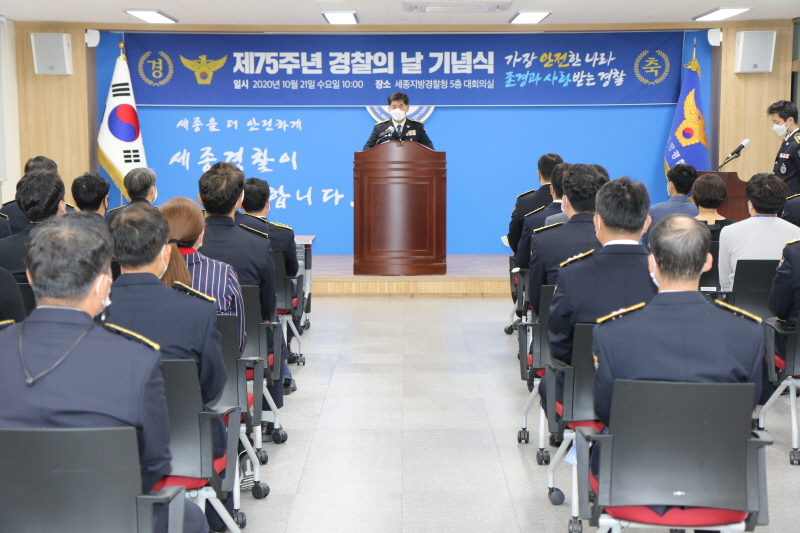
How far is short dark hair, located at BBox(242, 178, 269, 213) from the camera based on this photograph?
4.98 meters

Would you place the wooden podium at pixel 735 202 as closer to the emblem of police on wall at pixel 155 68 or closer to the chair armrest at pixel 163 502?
the emblem of police on wall at pixel 155 68

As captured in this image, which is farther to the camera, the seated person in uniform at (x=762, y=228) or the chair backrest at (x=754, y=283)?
the seated person in uniform at (x=762, y=228)

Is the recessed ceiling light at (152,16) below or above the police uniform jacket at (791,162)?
above

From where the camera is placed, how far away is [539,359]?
3.47 m

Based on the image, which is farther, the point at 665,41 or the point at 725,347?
the point at 665,41

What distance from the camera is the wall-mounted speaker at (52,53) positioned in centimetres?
953

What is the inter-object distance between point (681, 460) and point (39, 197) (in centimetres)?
312

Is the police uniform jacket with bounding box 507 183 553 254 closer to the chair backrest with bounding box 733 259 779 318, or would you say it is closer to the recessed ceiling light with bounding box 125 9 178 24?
the chair backrest with bounding box 733 259 779 318

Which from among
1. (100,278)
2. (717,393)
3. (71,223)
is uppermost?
(71,223)

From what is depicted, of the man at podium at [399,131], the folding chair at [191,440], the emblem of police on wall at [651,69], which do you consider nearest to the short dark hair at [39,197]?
the folding chair at [191,440]

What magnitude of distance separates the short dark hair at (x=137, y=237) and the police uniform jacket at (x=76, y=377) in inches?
25.0

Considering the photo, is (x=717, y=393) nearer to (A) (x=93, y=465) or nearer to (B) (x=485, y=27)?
(A) (x=93, y=465)

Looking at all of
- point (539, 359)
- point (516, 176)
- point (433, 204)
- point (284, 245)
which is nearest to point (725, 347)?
point (539, 359)

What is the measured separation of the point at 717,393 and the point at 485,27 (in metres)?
8.31
